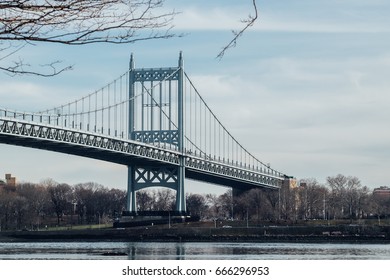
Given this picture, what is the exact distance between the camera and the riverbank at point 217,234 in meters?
69.4

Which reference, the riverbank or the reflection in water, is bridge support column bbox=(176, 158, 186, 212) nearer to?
the riverbank

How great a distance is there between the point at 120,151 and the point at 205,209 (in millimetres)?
43431

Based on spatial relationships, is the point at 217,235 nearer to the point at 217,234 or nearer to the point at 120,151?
the point at 217,234

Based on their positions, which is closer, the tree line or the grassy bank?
the grassy bank

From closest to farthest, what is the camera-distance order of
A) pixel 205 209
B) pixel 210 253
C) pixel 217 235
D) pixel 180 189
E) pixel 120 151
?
pixel 210 253 → pixel 120 151 → pixel 217 235 → pixel 180 189 → pixel 205 209

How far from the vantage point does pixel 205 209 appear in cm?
11194

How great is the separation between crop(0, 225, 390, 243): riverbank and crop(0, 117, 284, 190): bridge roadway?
474 cm

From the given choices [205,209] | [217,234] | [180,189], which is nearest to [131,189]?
[180,189]

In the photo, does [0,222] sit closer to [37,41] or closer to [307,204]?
[307,204]

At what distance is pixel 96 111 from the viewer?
72.6 metres

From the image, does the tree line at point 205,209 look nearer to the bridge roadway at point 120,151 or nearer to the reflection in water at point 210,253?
the bridge roadway at point 120,151

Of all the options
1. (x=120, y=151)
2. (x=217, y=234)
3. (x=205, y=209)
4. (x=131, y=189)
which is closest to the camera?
(x=120, y=151)

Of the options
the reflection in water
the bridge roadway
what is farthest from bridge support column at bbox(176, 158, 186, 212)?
the reflection in water

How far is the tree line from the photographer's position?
89375 mm
